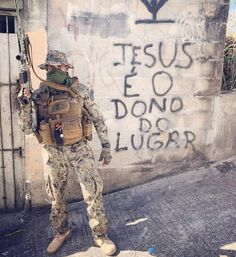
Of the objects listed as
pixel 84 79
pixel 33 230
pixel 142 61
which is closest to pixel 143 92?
pixel 142 61

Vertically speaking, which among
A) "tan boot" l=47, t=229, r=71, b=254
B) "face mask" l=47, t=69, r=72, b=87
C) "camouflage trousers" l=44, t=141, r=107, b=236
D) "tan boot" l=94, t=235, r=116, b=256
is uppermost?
"face mask" l=47, t=69, r=72, b=87

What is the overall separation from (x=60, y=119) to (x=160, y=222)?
5.70 ft

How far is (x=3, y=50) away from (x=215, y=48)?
275cm

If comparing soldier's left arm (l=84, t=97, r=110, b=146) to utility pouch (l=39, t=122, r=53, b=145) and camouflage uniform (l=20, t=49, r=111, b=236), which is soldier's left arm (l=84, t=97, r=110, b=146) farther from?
utility pouch (l=39, t=122, r=53, b=145)

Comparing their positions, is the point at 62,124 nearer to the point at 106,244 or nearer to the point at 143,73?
the point at 106,244

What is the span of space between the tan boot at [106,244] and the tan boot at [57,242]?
37cm

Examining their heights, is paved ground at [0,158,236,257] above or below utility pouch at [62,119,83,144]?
below

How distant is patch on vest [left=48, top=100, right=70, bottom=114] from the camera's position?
3.58 m

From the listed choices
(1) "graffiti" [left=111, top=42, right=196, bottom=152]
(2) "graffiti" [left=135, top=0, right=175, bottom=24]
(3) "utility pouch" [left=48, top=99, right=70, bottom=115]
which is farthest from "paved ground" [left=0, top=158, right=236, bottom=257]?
(2) "graffiti" [left=135, top=0, right=175, bottom=24]

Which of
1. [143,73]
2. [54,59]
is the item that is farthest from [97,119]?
[143,73]

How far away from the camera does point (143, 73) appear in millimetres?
4785

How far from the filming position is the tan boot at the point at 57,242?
156 inches

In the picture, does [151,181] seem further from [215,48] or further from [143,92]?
[215,48]

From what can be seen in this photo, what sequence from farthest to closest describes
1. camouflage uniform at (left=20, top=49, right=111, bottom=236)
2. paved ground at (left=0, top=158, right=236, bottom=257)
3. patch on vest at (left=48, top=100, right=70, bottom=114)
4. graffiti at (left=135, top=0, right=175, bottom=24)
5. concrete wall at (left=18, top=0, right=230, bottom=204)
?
graffiti at (left=135, top=0, right=175, bottom=24) → concrete wall at (left=18, top=0, right=230, bottom=204) → paved ground at (left=0, top=158, right=236, bottom=257) → camouflage uniform at (left=20, top=49, right=111, bottom=236) → patch on vest at (left=48, top=100, right=70, bottom=114)
